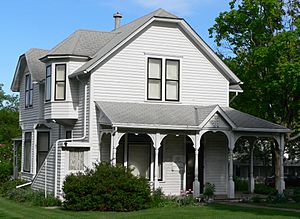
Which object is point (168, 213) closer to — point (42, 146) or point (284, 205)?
point (284, 205)

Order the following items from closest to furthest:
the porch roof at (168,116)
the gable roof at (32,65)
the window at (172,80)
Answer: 1. the porch roof at (168,116)
2. the window at (172,80)
3. the gable roof at (32,65)

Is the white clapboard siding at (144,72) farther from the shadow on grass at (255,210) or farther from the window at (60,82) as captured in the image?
the shadow on grass at (255,210)

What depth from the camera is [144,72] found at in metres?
27.7

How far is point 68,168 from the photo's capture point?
2538 centimetres

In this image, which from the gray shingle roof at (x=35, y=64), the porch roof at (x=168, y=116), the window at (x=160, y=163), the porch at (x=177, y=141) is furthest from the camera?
the gray shingle roof at (x=35, y=64)

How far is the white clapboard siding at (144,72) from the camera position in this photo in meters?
27.0

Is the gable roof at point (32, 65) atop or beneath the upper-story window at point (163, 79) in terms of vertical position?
atop

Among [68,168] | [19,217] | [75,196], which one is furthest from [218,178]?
[19,217]

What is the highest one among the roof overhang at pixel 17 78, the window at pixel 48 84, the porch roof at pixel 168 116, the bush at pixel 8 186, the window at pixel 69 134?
the roof overhang at pixel 17 78

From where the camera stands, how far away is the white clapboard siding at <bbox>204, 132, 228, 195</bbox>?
28734 mm

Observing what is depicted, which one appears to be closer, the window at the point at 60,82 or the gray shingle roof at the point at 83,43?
the window at the point at 60,82

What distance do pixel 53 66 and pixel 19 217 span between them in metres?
10.7

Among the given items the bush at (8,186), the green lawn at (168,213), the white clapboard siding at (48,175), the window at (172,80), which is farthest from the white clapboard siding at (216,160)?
the bush at (8,186)

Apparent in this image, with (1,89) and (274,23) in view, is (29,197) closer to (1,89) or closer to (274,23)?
(274,23)
